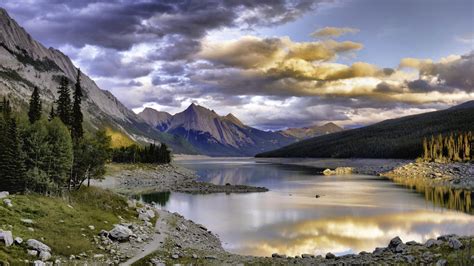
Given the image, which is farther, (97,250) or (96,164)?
(96,164)

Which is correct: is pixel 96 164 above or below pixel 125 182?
above

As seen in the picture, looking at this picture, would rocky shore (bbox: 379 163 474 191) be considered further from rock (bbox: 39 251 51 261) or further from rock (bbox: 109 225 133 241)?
rock (bbox: 39 251 51 261)

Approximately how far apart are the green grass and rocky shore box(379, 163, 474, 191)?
91.5 metres

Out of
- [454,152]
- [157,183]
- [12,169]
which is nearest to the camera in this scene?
[12,169]

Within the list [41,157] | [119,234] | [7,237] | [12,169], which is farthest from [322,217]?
[7,237]


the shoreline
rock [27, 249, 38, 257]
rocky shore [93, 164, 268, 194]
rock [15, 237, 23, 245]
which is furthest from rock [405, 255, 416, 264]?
rocky shore [93, 164, 268, 194]

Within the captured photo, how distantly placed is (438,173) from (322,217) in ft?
292

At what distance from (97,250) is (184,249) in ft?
24.2

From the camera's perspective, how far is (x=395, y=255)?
1063 inches

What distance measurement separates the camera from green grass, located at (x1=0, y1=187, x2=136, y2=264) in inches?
1011

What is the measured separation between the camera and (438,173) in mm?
128125

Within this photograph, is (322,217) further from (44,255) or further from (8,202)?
(44,255)

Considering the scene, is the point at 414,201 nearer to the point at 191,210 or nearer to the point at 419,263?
the point at 191,210

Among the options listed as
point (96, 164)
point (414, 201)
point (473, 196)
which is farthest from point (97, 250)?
point (473, 196)
